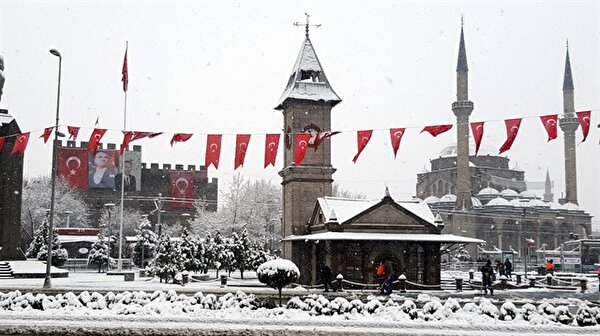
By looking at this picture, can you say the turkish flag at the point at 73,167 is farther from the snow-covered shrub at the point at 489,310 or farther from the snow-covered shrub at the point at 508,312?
the snow-covered shrub at the point at 508,312

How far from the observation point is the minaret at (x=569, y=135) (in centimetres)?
8262

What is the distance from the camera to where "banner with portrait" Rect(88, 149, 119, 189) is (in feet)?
268

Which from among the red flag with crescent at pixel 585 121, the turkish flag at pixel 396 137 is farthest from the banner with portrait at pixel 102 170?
the red flag with crescent at pixel 585 121

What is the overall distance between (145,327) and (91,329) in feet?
4.15

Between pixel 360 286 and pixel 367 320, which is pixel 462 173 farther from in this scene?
pixel 367 320

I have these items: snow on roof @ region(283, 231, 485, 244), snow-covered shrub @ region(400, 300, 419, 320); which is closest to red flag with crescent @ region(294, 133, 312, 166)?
snow on roof @ region(283, 231, 485, 244)

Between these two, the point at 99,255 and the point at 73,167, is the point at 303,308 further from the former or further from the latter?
the point at 73,167

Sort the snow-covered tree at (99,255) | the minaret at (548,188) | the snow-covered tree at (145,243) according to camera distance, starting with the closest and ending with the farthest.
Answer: the snow-covered tree at (99,255)
the snow-covered tree at (145,243)
the minaret at (548,188)

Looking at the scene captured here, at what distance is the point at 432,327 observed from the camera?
16.8 m

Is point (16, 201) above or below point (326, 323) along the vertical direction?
above

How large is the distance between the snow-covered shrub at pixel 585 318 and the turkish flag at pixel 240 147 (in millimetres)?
14094

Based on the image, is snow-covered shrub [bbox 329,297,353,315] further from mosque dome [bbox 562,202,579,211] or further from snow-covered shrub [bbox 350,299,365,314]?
mosque dome [bbox 562,202,579,211]

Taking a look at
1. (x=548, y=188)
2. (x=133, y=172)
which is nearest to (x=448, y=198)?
(x=133, y=172)

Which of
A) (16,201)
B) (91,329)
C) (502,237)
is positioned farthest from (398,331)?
(502,237)
